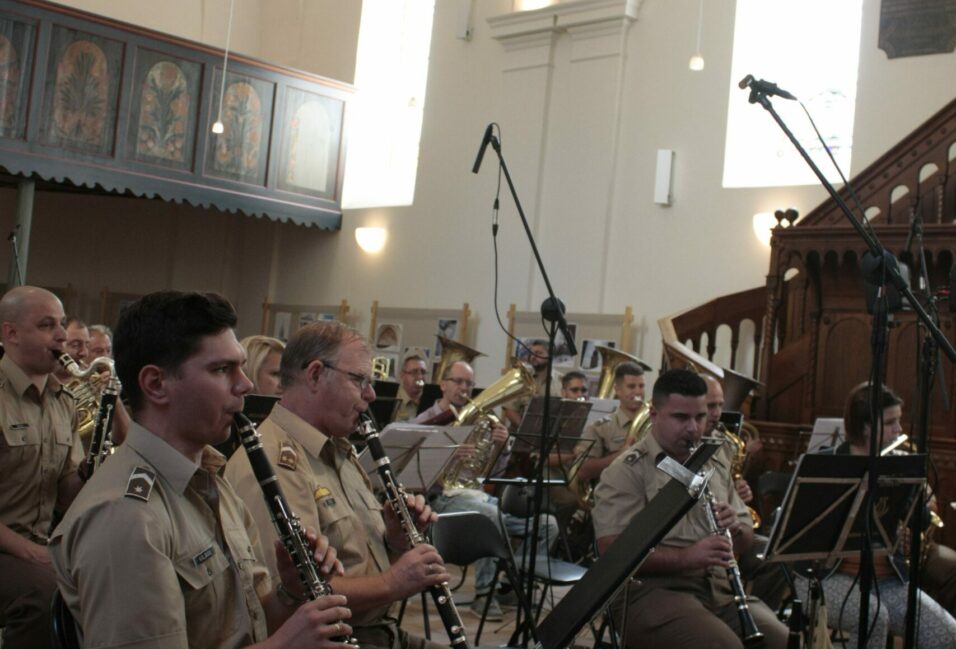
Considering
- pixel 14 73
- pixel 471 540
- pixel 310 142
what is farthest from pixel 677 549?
pixel 310 142

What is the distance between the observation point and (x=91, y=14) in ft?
40.1

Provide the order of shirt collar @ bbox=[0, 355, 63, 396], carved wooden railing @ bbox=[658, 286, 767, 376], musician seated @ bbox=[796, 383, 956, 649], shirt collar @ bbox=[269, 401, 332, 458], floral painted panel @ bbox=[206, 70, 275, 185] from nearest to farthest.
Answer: shirt collar @ bbox=[269, 401, 332, 458] → shirt collar @ bbox=[0, 355, 63, 396] → musician seated @ bbox=[796, 383, 956, 649] → carved wooden railing @ bbox=[658, 286, 767, 376] → floral painted panel @ bbox=[206, 70, 275, 185]

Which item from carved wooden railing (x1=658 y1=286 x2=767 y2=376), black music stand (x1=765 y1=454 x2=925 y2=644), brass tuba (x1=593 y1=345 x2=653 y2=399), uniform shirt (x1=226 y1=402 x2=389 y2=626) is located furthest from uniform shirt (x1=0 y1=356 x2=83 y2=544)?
carved wooden railing (x1=658 y1=286 x2=767 y2=376)

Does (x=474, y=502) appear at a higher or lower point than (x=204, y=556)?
lower

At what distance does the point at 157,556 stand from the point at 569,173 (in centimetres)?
1004

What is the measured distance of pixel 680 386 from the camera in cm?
460

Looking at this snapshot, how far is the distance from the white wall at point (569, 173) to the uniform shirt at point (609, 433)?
3406mm

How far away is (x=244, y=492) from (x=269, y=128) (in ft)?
35.9

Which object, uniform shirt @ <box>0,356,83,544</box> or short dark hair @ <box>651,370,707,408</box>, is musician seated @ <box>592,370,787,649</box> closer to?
short dark hair @ <box>651,370,707,408</box>

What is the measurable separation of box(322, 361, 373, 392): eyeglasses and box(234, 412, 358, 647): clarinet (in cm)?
83

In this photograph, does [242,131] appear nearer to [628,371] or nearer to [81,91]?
[81,91]

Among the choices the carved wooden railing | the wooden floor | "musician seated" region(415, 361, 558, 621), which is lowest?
the wooden floor

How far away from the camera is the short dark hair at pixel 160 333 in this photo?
2449 millimetres

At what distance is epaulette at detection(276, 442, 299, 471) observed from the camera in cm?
329
